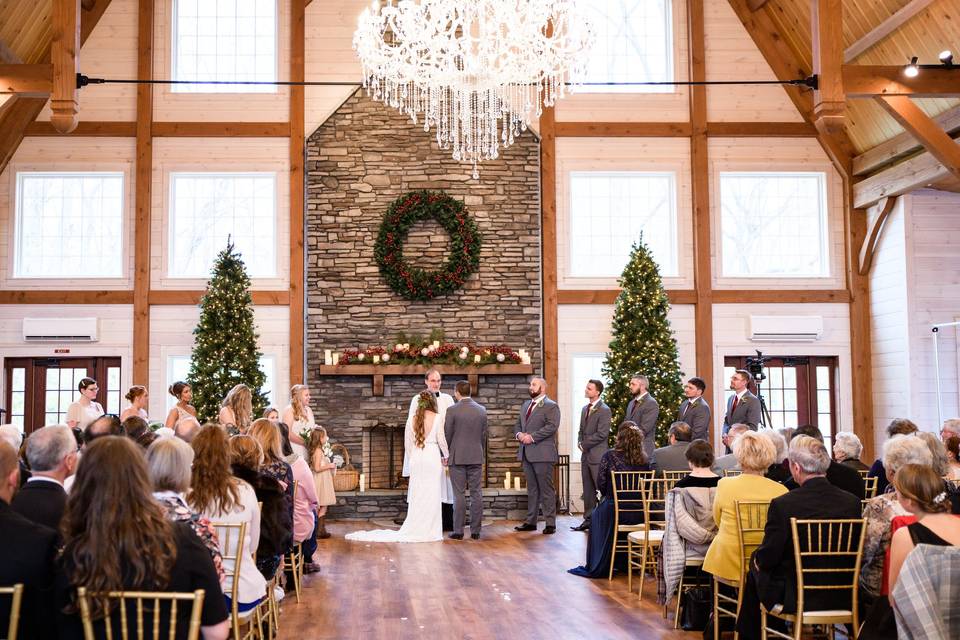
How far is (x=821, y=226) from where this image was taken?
13.0 meters

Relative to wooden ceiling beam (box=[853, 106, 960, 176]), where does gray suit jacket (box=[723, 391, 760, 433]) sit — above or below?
below

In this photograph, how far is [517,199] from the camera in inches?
497

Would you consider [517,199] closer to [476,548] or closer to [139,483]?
[476,548]

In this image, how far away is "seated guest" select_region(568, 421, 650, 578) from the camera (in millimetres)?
7328

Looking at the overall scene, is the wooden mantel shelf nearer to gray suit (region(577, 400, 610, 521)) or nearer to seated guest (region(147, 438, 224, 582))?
gray suit (region(577, 400, 610, 521))

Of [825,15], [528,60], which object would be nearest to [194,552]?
[528,60]

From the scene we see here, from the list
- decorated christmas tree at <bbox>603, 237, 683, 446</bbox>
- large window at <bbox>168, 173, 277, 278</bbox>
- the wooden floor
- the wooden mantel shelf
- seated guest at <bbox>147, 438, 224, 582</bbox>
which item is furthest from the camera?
large window at <bbox>168, 173, 277, 278</bbox>

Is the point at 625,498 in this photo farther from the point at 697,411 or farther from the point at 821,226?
the point at 821,226

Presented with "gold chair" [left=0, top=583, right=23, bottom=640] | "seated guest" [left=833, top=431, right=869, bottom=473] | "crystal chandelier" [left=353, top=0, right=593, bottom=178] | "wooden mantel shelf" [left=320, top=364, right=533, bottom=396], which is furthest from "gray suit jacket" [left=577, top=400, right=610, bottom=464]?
"gold chair" [left=0, top=583, right=23, bottom=640]

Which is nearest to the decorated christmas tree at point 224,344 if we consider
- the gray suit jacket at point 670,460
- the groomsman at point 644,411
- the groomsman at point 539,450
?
the groomsman at point 539,450

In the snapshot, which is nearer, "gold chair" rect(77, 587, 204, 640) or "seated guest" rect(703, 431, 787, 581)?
"gold chair" rect(77, 587, 204, 640)

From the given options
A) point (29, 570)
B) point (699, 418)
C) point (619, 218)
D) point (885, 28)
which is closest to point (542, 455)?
point (699, 418)

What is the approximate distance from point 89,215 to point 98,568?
10.9 metres

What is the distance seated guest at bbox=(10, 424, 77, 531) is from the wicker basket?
774 cm
